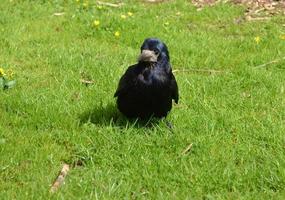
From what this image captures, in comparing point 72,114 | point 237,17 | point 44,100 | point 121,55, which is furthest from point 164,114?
point 237,17

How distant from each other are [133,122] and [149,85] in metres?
0.45

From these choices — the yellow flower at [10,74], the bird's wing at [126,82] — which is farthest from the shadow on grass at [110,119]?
the yellow flower at [10,74]

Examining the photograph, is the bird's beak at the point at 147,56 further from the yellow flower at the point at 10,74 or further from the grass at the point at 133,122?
the yellow flower at the point at 10,74

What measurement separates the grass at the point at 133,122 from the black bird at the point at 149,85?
174 mm

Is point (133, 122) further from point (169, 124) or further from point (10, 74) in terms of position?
point (10, 74)

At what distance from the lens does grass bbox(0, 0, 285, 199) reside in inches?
171

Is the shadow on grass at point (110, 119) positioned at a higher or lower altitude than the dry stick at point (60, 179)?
higher

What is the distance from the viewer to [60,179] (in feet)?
14.4

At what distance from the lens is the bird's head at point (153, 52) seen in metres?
4.91

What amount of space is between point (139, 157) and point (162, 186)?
1.38 feet

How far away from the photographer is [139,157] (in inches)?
184

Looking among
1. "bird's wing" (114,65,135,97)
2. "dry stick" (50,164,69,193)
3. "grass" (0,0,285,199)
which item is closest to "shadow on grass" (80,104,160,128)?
"grass" (0,0,285,199)

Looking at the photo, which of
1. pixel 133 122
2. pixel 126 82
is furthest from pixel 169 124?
pixel 126 82

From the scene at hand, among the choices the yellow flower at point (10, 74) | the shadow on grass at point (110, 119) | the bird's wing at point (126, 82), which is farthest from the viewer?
the yellow flower at point (10, 74)
